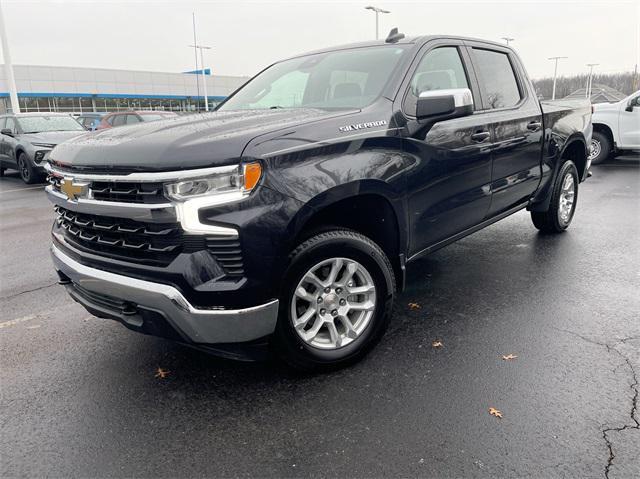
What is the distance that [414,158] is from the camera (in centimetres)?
321

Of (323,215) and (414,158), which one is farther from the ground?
(414,158)

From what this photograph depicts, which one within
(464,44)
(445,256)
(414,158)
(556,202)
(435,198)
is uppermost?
(464,44)

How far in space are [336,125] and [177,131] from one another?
34.5 inches

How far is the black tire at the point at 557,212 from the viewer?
17.7 feet

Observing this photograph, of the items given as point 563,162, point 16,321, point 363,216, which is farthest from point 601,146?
point 16,321

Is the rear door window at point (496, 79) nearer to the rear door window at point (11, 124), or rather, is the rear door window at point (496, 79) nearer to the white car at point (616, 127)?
the white car at point (616, 127)

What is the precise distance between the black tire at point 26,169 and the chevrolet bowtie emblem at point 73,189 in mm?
10352

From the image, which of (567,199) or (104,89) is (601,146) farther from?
(104,89)

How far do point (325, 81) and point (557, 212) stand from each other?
3.33m

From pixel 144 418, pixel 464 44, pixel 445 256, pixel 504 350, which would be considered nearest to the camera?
pixel 144 418

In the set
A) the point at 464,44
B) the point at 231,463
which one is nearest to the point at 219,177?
the point at 231,463

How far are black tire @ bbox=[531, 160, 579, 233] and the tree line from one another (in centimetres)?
6434

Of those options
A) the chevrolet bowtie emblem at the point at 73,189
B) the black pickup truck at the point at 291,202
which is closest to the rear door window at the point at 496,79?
the black pickup truck at the point at 291,202

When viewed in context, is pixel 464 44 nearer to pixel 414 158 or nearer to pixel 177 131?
pixel 414 158
